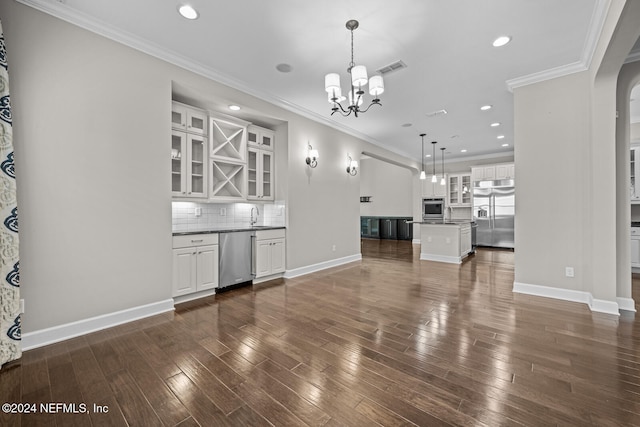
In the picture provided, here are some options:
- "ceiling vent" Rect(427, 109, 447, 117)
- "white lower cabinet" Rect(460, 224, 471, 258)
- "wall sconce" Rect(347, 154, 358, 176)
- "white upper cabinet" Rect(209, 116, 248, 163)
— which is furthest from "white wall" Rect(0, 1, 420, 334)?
"white lower cabinet" Rect(460, 224, 471, 258)

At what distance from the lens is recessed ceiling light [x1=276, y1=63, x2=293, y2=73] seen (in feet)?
11.4

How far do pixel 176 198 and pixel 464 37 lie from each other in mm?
3936

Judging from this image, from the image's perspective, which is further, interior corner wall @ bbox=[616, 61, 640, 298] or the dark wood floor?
interior corner wall @ bbox=[616, 61, 640, 298]

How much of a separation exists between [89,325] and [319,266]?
3.51 meters

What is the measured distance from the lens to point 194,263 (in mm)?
3592

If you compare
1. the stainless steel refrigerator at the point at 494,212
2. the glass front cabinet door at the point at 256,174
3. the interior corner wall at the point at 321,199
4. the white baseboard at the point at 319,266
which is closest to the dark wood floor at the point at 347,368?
the white baseboard at the point at 319,266

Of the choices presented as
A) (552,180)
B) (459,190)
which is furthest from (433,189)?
(552,180)

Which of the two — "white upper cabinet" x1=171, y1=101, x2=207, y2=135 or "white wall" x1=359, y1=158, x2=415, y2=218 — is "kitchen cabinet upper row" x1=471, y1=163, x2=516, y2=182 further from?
"white upper cabinet" x1=171, y1=101, x2=207, y2=135

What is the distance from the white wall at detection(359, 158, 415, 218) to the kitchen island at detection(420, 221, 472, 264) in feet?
12.8

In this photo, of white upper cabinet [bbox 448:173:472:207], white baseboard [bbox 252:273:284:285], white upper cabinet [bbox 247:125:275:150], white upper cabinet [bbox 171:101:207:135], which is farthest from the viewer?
white upper cabinet [bbox 448:173:472:207]

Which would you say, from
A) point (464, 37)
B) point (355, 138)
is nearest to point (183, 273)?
point (464, 37)

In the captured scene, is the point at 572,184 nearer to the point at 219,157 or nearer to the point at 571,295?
the point at 571,295

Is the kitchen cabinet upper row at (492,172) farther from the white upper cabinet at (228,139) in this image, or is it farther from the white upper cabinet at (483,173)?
the white upper cabinet at (228,139)

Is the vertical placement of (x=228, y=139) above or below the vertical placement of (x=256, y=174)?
above
